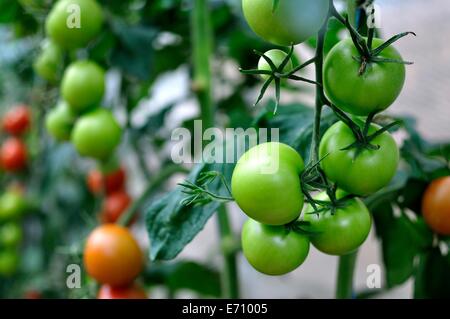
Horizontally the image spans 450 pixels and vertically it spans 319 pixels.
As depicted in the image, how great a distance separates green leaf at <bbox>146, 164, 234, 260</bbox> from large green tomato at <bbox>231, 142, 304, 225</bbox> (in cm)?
8

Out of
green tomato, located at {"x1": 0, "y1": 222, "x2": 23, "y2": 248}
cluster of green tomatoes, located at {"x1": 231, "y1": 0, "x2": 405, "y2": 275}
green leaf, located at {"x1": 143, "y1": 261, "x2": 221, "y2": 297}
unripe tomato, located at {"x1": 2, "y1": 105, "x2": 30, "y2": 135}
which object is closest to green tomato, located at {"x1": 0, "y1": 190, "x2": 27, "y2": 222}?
green tomato, located at {"x1": 0, "y1": 222, "x2": 23, "y2": 248}

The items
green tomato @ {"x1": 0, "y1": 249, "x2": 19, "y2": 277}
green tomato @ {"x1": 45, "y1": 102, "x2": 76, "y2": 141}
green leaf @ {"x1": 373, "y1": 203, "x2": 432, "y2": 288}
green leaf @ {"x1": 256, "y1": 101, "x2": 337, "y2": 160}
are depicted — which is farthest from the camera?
green tomato @ {"x1": 0, "y1": 249, "x2": 19, "y2": 277}

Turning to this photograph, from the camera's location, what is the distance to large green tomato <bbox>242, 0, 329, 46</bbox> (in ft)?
0.77

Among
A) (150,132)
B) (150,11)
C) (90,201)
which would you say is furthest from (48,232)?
(150,11)

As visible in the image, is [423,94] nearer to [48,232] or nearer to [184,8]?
[184,8]

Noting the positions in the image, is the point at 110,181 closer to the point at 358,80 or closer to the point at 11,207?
the point at 11,207

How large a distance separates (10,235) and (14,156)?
163 mm

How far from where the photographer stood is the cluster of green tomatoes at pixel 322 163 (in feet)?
0.77

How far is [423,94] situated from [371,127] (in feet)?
2.50

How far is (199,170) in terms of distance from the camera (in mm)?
324

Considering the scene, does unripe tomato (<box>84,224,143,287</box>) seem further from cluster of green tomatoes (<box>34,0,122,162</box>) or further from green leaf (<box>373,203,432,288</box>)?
green leaf (<box>373,203,432,288</box>)

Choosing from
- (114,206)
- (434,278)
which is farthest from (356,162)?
(114,206)

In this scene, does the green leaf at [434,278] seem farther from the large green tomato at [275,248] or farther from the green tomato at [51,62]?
the green tomato at [51,62]

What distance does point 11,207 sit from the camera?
0.98 meters
